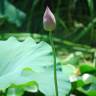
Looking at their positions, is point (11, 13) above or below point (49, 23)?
below

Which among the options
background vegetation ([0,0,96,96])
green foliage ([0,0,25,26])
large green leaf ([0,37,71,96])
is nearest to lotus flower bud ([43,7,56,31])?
large green leaf ([0,37,71,96])

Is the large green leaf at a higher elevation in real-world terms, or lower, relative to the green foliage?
higher

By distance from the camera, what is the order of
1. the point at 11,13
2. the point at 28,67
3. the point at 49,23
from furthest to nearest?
the point at 11,13 → the point at 28,67 → the point at 49,23

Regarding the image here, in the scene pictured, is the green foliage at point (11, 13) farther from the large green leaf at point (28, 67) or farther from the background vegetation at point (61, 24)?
the large green leaf at point (28, 67)

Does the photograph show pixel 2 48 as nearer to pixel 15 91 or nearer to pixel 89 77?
pixel 15 91

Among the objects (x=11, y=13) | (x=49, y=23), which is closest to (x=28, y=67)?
(x=49, y=23)

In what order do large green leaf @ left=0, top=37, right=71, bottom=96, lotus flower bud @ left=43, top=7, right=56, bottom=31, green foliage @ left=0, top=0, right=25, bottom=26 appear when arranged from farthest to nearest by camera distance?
green foliage @ left=0, top=0, right=25, bottom=26, large green leaf @ left=0, top=37, right=71, bottom=96, lotus flower bud @ left=43, top=7, right=56, bottom=31

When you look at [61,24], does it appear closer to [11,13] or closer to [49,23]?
[11,13]

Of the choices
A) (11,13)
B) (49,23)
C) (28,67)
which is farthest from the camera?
(11,13)

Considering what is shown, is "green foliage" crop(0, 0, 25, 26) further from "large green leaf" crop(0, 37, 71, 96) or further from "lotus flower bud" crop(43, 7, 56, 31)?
"lotus flower bud" crop(43, 7, 56, 31)

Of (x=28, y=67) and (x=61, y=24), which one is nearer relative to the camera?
(x=28, y=67)

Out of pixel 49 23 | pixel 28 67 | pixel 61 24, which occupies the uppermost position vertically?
pixel 49 23
